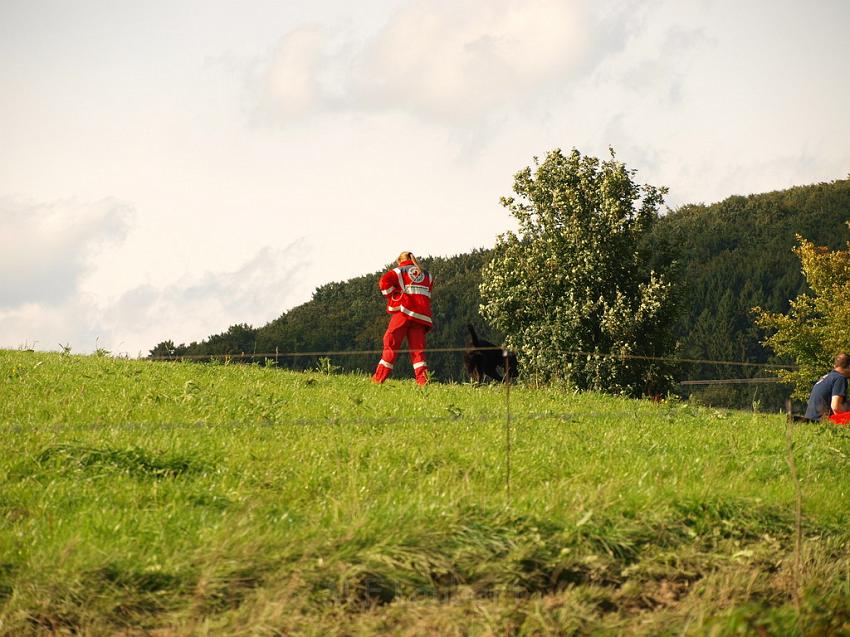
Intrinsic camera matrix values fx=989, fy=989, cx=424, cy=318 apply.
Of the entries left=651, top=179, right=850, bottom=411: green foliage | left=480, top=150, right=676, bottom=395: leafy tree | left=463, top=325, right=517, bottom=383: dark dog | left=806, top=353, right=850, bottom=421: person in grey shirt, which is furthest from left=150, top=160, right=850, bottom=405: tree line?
left=806, top=353, right=850, bottom=421: person in grey shirt

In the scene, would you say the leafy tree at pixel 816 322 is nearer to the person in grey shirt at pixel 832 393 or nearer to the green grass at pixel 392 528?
the person in grey shirt at pixel 832 393

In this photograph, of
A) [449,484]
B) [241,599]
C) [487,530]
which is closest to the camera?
[241,599]

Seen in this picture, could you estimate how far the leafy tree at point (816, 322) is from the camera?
47.4 m

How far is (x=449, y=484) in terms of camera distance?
384 inches

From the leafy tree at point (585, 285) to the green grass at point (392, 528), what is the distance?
2748 centimetres

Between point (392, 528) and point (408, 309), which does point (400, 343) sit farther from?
point (392, 528)

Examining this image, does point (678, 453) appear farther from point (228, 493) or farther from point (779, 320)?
point (779, 320)

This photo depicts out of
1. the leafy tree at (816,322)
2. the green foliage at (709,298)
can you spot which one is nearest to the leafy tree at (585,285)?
the leafy tree at (816,322)

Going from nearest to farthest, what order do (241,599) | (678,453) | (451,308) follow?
(241,599) < (678,453) < (451,308)

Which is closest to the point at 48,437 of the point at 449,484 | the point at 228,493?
the point at 228,493

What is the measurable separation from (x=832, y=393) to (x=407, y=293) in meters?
8.55

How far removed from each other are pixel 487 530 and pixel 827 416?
481 inches

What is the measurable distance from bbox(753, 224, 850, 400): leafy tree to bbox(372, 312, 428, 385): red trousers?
31.2m

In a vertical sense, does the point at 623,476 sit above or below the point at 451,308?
below
